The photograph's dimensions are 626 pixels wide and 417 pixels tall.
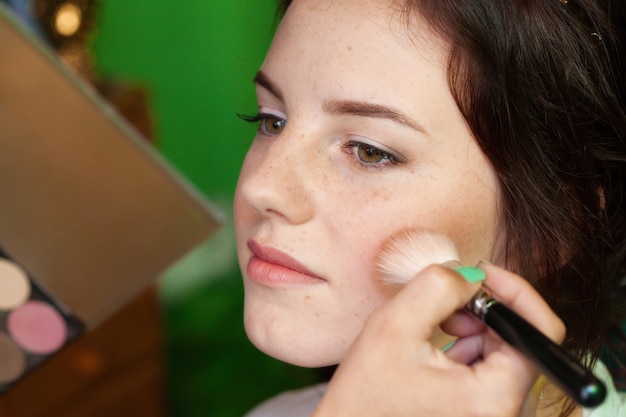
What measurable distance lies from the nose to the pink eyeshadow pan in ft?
1.01

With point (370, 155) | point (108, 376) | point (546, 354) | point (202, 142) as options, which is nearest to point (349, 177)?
point (370, 155)

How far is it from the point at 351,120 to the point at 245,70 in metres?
0.98

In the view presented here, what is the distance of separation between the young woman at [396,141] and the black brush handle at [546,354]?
0.58ft

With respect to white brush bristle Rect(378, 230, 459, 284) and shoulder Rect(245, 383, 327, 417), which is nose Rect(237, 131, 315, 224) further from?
shoulder Rect(245, 383, 327, 417)

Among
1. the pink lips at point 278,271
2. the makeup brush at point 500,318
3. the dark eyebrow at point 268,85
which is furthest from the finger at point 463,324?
the dark eyebrow at point 268,85

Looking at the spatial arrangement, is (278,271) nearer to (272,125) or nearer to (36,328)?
(272,125)

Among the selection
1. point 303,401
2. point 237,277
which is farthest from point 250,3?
point 303,401

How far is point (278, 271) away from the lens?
80 centimetres

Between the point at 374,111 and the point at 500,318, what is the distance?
23cm

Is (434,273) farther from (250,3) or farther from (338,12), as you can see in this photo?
(250,3)

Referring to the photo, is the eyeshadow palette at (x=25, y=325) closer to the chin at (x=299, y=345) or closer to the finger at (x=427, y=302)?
the chin at (x=299, y=345)

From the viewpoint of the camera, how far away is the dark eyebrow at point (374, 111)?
77 centimetres

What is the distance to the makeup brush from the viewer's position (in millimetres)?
529

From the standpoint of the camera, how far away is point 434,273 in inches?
24.6
